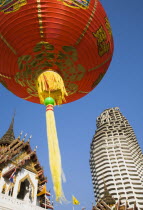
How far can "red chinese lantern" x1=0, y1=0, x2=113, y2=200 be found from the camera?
3064 millimetres

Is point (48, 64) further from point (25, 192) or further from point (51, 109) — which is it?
point (25, 192)

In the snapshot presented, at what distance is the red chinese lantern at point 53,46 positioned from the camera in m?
3.06

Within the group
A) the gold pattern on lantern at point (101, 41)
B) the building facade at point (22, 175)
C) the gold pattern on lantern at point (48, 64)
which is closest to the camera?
the gold pattern on lantern at point (48, 64)

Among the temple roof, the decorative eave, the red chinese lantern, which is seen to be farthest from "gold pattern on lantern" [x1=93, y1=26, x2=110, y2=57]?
the temple roof

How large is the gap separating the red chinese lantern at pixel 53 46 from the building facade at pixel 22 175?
9768mm

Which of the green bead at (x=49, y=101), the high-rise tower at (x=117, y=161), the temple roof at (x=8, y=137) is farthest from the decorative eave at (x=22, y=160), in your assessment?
the high-rise tower at (x=117, y=161)

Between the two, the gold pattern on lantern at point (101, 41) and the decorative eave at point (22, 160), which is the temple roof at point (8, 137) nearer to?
the decorative eave at point (22, 160)

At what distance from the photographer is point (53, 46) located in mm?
3258

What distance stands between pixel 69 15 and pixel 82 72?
1034mm

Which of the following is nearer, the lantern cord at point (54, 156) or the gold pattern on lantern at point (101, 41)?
the lantern cord at point (54, 156)

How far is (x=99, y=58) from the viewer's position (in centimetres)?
370

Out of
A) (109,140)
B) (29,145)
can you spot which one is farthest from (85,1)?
(109,140)

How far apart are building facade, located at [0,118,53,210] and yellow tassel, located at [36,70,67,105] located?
9.80 metres

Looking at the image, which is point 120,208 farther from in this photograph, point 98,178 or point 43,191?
point 98,178
